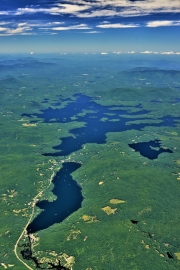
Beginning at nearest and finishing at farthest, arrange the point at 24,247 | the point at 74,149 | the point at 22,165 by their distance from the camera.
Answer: the point at 24,247 → the point at 22,165 → the point at 74,149

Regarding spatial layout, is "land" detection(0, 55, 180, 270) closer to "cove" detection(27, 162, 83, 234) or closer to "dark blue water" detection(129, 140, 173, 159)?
"cove" detection(27, 162, 83, 234)

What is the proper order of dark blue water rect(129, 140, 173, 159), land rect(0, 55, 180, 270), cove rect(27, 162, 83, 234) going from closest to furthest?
land rect(0, 55, 180, 270) < cove rect(27, 162, 83, 234) < dark blue water rect(129, 140, 173, 159)

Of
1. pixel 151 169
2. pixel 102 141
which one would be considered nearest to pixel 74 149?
pixel 102 141

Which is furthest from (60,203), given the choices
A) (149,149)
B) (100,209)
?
(149,149)

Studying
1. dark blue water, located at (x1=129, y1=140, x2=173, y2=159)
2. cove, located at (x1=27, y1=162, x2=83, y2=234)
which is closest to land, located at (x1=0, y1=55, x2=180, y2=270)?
cove, located at (x1=27, y1=162, x2=83, y2=234)

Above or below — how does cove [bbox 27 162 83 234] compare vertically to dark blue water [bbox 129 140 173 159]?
above

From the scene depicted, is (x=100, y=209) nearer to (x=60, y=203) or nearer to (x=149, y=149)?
(x=60, y=203)

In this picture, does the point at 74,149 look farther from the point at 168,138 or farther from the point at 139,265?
the point at 139,265
